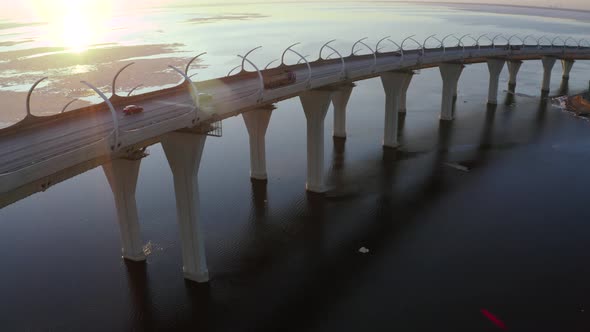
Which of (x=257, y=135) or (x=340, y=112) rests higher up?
(x=257, y=135)

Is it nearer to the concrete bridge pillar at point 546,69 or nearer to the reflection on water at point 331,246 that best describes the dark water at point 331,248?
the reflection on water at point 331,246

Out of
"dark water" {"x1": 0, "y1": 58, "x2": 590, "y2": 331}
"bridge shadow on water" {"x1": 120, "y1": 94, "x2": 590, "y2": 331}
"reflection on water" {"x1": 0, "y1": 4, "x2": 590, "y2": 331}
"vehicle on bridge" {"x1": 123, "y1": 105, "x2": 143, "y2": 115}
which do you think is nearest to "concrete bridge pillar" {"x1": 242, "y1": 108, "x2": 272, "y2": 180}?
"bridge shadow on water" {"x1": 120, "y1": 94, "x2": 590, "y2": 331}

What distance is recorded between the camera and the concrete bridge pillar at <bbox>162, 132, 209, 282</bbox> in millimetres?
29234

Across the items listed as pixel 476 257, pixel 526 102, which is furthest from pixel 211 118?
Result: pixel 526 102

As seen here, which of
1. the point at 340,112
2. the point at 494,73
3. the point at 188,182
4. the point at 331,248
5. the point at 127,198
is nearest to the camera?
the point at 188,182

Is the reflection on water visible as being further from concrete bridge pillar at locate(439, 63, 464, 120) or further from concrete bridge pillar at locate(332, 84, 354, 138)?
concrete bridge pillar at locate(439, 63, 464, 120)

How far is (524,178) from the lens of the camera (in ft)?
174

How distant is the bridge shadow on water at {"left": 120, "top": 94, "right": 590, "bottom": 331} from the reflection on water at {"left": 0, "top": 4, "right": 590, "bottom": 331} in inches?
4.8

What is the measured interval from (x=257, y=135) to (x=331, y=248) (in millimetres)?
14983

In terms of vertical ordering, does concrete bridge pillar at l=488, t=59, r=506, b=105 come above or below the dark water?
above

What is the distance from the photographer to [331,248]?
3803 centimetres

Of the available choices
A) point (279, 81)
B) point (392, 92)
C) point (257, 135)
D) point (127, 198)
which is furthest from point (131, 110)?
point (392, 92)

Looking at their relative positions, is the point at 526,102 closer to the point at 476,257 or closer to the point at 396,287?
the point at 476,257

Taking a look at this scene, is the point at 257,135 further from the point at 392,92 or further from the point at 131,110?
the point at 392,92
